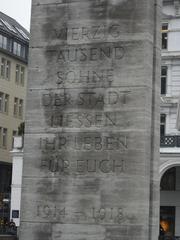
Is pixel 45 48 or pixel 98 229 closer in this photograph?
pixel 98 229

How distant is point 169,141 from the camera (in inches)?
2098

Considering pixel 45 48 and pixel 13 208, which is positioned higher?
pixel 45 48

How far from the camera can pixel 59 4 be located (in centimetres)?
1920

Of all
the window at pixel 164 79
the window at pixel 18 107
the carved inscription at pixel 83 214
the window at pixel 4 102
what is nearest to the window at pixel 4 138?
the window at pixel 4 102

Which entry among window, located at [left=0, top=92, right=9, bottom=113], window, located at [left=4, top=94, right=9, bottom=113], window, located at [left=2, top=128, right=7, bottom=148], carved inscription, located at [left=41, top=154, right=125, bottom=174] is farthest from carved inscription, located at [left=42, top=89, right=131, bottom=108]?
window, located at [left=4, top=94, right=9, bottom=113]

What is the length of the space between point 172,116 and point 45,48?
37.3 m

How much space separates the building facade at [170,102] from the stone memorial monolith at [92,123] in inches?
1441

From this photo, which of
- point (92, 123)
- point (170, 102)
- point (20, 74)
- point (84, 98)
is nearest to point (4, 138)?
point (20, 74)

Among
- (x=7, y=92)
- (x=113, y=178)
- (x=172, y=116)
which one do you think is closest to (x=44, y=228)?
(x=113, y=178)

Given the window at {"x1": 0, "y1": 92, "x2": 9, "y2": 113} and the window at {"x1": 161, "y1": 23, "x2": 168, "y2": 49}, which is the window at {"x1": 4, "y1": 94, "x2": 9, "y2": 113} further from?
the window at {"x1": 161, "y1": 23, "x2": 168, "y2": 49}

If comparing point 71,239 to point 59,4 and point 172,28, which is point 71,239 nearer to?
point 59,4

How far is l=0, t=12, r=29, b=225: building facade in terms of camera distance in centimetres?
8181

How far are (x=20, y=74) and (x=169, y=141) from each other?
3809 cm

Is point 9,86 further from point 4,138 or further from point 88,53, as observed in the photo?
point 88,53
